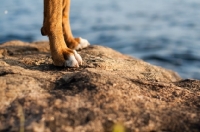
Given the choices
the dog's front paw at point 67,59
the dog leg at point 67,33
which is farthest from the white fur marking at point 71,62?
the dog leg at point 67,33

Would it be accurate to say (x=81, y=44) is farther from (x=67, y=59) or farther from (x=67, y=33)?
(x=67, y=59)

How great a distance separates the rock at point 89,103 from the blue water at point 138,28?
19.5 ft

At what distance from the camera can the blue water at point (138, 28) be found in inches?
433

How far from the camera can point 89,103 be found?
2.66m

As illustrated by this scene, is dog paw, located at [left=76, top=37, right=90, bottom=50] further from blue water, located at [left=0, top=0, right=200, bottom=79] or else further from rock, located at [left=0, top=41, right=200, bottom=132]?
blue water, located at [left=0, top=0, right=200, bottom=79]

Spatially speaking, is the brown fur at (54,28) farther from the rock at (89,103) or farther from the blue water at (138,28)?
the blue water at (138,28)

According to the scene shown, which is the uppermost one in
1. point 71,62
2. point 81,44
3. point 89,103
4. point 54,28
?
point 81,44

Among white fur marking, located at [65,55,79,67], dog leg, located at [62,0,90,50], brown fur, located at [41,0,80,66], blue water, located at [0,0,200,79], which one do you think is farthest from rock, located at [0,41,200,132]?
blue water, located at [0,0,200,79]

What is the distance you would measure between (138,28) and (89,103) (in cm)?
1414

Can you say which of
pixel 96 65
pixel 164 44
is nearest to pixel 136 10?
pixel 164 44

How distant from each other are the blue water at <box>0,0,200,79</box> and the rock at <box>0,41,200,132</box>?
5.96 m

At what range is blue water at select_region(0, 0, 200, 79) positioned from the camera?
11.0 metres

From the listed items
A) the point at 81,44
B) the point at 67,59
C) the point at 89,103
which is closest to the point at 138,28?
the point at 81,44

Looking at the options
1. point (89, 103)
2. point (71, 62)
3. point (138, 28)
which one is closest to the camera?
point (89, 103)
